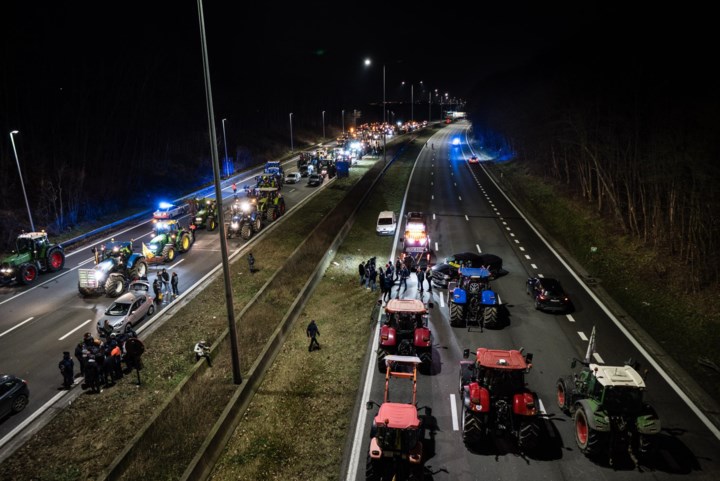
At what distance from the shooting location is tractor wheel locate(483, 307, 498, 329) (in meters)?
20.3

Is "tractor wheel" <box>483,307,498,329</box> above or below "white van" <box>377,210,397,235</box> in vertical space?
below

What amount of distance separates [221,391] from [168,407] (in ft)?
6.19

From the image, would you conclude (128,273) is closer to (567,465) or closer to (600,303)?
(567,465)

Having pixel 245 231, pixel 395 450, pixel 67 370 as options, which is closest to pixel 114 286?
pixel 67 370

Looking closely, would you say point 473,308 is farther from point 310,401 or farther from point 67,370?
point 67,370

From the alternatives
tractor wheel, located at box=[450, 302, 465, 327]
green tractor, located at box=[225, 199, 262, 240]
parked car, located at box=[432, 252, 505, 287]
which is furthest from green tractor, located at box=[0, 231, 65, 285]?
tractor wheel, located at box=[450, 302, 465, 327]

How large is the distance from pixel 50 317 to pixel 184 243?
10987 millimetres

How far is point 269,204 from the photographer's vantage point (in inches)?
1639

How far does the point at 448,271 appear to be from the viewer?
2612 cm

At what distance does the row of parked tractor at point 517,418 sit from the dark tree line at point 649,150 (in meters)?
13.0

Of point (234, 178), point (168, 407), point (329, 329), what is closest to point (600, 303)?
point (329, 329)

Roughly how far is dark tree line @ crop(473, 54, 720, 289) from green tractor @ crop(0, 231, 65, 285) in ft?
118

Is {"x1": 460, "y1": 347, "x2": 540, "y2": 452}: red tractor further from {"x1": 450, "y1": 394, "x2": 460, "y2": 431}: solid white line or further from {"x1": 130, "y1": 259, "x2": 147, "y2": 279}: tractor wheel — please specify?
{"x1": 130, "y1": 259, "x2": 147, "y2": 279}: tractor wheel

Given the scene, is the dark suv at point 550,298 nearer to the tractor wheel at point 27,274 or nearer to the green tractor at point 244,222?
the green tractor at point 244,222
